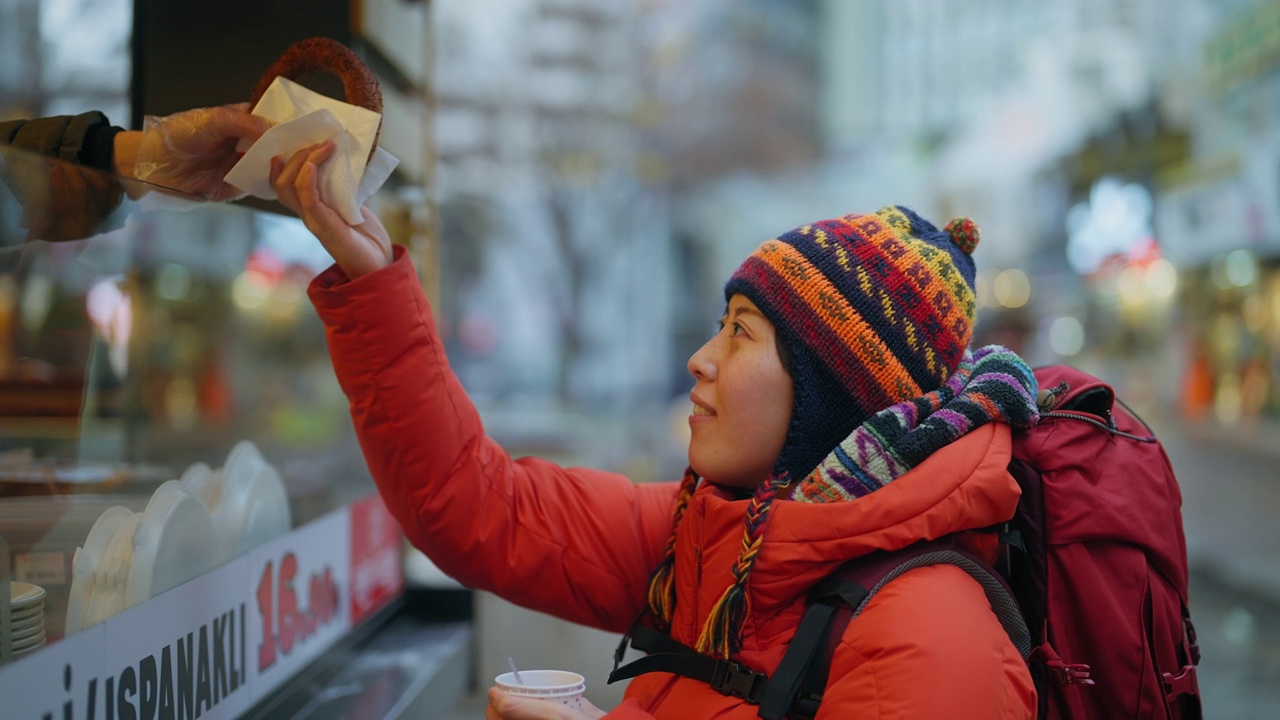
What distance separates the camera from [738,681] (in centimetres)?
173

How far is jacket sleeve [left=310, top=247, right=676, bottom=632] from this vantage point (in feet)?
6.32

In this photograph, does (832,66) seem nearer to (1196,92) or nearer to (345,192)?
(1196,92)

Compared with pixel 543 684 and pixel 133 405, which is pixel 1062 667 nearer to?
pixel 543 684

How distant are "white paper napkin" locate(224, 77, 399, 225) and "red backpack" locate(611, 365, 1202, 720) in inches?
37.9

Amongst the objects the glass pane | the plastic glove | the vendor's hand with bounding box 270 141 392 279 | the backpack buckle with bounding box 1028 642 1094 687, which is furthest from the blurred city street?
the plastic glove

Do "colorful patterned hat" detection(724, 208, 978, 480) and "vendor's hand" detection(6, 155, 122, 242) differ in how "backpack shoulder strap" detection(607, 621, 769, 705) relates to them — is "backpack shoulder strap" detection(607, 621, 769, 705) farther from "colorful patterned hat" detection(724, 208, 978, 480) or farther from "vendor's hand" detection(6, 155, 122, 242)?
"vendor's hand" detection(6, 155, 122, 242)

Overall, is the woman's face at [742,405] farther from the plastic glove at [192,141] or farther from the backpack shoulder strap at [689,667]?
the plastic glove at [192,141]

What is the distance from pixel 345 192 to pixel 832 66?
698 inches

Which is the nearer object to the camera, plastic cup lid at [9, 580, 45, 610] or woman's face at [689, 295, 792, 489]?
plastic cup lid at [9, 580, 45, 610]

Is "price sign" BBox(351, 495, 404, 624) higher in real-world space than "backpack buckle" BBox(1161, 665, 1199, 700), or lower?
lower

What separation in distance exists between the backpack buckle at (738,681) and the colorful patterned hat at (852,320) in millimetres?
335

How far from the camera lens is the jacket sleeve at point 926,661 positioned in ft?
4.90

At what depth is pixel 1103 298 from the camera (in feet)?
47.4

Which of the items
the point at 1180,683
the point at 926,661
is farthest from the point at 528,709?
the point at 1180,683
